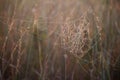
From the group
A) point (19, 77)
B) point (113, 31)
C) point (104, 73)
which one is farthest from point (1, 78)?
point (113, 31)

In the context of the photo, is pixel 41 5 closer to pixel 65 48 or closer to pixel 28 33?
pixel 28 33

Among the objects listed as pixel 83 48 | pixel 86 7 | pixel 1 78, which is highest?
pixel 86 7

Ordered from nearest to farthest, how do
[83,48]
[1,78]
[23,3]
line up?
[1,78]
[83,48]
[23,3]

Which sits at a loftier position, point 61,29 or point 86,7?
point 86,7

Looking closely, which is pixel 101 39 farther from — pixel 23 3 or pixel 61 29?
pixel 23 3

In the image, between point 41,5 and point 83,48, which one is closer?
point 83,48

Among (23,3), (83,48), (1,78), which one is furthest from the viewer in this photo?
(23,3)
